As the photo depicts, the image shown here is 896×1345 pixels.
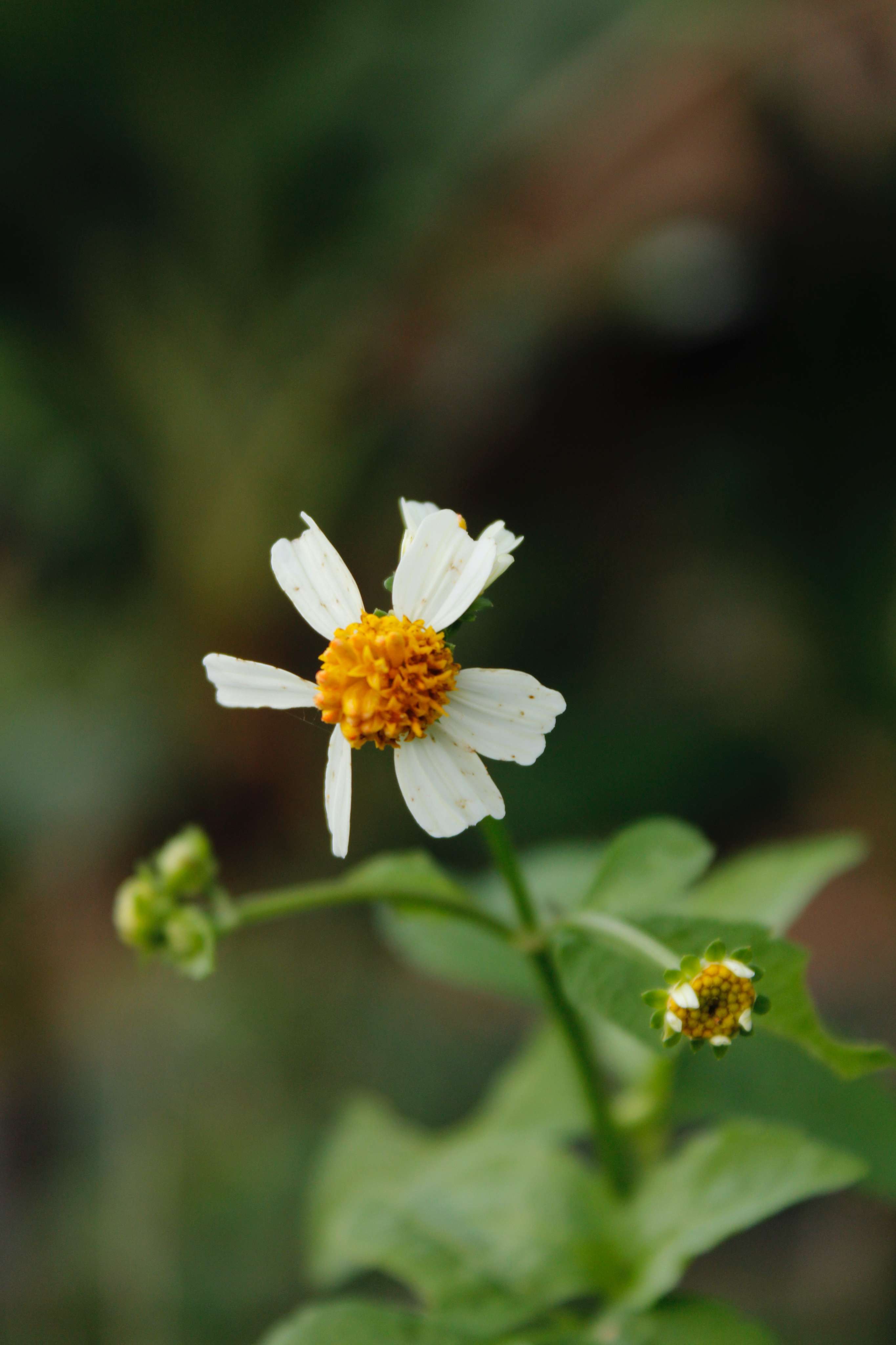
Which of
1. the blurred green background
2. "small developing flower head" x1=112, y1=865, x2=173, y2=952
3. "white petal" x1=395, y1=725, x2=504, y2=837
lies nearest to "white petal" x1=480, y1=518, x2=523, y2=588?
"white petal" x1=395, y1=725, x2=504, y2=837

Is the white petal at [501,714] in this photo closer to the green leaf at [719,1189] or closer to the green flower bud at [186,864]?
the green flower bud at [186,864]

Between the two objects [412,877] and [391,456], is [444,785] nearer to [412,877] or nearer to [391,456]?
[412,877]

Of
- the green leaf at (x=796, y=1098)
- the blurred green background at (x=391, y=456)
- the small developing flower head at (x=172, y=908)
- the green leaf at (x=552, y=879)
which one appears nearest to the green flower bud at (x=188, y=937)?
the small developing flower head at (x=172, y=908)

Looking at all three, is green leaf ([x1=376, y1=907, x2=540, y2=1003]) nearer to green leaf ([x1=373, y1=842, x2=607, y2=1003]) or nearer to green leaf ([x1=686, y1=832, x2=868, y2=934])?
green leaf ([x1=373, y1=842, x2=607, y2=1003])

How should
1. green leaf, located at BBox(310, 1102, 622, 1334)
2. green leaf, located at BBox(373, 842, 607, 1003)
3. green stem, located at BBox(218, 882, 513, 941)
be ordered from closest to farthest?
1. green stem, located at BBox(218, 882, 513, 941)
2. green leaf, located at BBox(310, 1102, 622, 1334)
3. green leaf, located at BBox(373, 842, 607, 1003)

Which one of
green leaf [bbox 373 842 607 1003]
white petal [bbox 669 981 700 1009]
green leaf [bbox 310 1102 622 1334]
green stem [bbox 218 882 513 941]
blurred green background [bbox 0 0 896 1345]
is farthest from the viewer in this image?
blurred green background [bbox 0 0 896 1345]

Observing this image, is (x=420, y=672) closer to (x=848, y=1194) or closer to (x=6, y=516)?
(x=848, y=1194)
